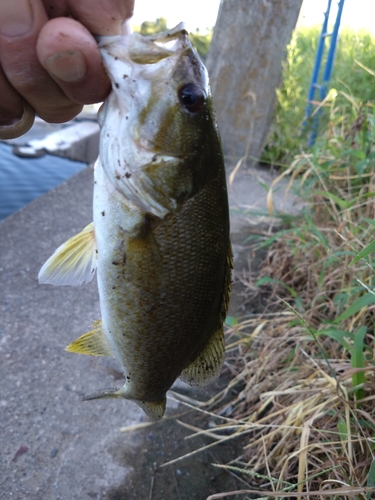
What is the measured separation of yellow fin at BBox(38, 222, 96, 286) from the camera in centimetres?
137

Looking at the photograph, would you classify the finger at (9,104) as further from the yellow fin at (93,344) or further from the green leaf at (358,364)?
the green leaf at (358,364)

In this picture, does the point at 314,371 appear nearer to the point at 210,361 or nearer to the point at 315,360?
the point at 315,360

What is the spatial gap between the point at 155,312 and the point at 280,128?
4516 millimetres

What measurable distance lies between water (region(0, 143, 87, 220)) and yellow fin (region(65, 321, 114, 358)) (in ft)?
11.2

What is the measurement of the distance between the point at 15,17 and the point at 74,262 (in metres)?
0.70

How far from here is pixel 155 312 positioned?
4.18 ft

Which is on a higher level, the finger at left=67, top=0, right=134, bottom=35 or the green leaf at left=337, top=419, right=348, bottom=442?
the finger at left=67, top=0, right=134, bottom=35

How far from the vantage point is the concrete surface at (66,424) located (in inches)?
71.7

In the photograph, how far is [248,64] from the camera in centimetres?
491

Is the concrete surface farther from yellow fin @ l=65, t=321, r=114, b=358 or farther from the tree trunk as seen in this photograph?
the tree trunk

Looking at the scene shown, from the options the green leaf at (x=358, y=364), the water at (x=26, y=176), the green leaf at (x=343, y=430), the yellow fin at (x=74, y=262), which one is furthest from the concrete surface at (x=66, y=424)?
the water at (x=26, y=176)

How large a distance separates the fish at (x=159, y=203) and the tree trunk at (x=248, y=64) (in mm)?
3712

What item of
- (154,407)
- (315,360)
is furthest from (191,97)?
(315,360)

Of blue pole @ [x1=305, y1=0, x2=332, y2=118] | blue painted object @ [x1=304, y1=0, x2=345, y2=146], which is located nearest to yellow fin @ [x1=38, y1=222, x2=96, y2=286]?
blue painted object @ [x1=304, y1=0, x2=345, y2=146]
